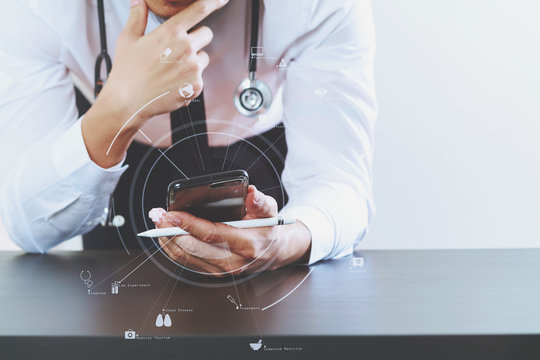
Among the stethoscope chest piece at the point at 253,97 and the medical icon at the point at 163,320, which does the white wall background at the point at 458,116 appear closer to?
the stethoscope chest piece at the point at 253,97

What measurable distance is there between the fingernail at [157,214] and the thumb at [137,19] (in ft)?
0.80

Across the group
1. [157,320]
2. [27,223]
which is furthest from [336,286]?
[27,223]

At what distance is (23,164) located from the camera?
641 millimetres

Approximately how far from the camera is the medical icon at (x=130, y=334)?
1.18ft

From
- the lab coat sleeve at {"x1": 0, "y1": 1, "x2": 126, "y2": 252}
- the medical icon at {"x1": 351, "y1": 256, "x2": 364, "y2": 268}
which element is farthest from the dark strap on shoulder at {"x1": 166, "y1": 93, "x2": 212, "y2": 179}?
the medical icon at {"x1": 351, "y1": 256, "x2": 364, "y2": 268}

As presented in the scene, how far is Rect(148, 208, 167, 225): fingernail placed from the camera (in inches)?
18.0

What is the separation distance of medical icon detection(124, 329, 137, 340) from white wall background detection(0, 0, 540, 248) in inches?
15.8

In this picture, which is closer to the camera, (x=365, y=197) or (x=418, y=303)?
(x=418, y=303)

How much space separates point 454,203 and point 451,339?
32cm

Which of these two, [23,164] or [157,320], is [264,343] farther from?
[23,164]

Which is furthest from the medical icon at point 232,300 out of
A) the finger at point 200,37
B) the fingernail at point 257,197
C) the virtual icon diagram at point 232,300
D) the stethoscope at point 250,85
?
the finger at point 200,37

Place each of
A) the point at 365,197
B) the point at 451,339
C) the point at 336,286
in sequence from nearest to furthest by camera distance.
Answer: the point at 451,339 < the point at 336,286 < the point at 365,197

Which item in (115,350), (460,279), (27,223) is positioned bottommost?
(115,350)

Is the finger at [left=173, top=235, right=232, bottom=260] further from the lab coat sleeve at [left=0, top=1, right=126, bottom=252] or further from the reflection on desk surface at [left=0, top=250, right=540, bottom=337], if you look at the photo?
the lab coat sleeve at [left=0, top=1, right=126, bottom=252]
